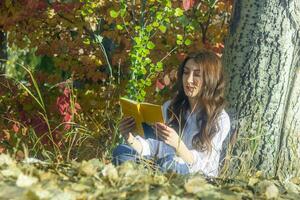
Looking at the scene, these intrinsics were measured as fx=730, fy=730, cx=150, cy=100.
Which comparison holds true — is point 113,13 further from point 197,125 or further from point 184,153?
point 184,153

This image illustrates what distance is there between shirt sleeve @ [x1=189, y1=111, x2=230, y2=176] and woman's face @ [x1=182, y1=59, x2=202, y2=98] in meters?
0.23

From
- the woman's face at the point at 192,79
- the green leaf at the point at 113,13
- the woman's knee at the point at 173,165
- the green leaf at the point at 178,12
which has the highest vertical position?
the green leaf at the point at 178,12

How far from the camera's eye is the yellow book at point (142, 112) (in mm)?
3887

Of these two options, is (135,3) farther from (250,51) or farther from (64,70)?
(250,51)

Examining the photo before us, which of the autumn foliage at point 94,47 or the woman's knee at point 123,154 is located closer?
the woman's knee at point 123,154

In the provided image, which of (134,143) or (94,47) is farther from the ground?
(94,47)

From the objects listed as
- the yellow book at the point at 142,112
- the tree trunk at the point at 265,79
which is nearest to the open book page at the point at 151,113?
the yellow book at the point at 142,112

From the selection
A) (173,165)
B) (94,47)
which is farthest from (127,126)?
(94,47)

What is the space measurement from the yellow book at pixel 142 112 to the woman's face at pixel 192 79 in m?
0.44

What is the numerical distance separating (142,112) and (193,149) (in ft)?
2.00

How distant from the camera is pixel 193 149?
4.48 metres

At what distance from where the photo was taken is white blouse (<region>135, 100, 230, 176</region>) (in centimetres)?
429

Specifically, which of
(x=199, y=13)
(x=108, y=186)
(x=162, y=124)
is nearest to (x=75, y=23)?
(x=199, y=13)

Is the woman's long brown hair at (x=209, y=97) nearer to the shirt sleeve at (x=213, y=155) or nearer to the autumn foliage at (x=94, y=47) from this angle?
the shirt sleeve at (x=213, y=155)
